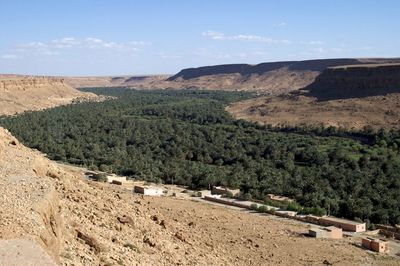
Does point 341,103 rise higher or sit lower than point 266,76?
lower

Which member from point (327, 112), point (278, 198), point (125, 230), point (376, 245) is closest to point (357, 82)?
point (327, 112)

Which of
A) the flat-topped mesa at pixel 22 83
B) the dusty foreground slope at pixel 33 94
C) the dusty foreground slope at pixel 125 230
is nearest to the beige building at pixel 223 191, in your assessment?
the dusty foreground slope at pixel 125 230

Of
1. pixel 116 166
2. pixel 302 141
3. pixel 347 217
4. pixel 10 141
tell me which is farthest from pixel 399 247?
pixel 302 141

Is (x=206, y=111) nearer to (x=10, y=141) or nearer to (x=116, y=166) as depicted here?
(x=116, y=166)

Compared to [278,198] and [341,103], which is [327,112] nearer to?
[341,103]

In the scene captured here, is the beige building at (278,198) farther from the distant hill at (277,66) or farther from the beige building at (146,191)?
the distant hill at (277,66)

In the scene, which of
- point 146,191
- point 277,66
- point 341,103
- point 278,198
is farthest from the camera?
point 277,66
